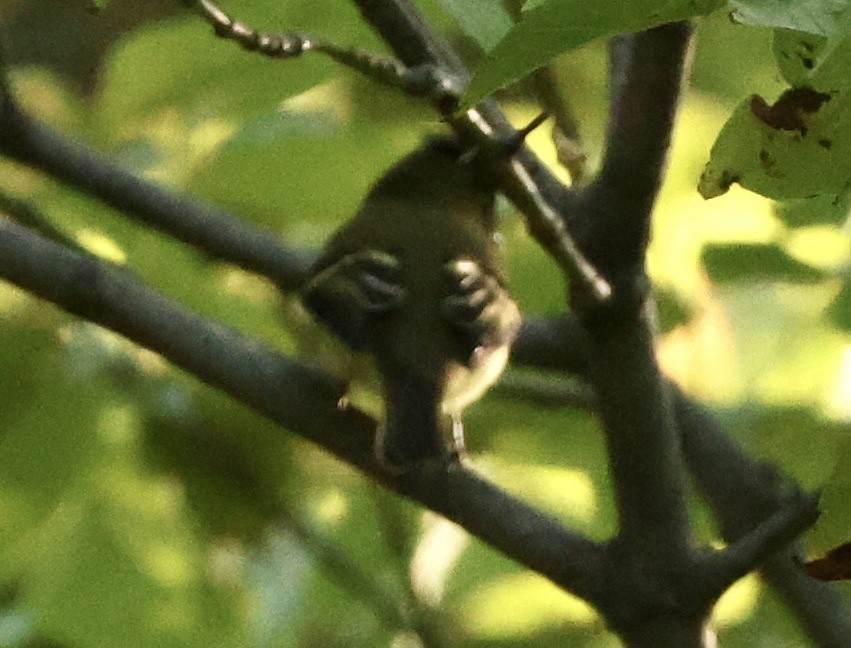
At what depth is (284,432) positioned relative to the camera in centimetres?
87

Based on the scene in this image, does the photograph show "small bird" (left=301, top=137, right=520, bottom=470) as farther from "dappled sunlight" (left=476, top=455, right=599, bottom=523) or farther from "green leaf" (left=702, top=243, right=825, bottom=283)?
"green leaf" (left=702, top=243, right=825, bottom=283)

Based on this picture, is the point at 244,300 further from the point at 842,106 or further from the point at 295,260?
the point at 842,106

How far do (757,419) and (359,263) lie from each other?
268mm

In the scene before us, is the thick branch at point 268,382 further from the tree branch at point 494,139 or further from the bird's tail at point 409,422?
the tree branch at point 494,139

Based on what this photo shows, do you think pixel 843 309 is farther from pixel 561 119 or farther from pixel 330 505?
pixel 330 505

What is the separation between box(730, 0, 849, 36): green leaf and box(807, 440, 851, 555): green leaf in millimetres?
116

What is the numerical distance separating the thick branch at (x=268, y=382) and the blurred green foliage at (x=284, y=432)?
0.28 ft

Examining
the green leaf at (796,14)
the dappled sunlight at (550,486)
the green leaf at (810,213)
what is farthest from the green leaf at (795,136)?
the dappled sunlight at (550,486)

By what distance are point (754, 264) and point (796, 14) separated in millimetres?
437

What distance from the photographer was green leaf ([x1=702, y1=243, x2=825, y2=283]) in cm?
69

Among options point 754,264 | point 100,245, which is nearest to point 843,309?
point 754,264

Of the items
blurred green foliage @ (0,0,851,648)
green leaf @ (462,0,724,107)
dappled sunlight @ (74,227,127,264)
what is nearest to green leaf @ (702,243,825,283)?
blurred green foliage @ (0,0,851,648)

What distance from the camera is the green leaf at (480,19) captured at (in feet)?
1.35

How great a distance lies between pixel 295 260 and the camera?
2.90 ft
